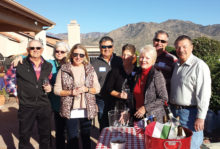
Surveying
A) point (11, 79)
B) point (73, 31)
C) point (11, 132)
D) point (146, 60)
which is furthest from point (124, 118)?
point (73, 31)

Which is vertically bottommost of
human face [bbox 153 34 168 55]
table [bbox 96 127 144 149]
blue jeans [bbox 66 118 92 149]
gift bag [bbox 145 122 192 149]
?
blue jeans [bbox 66 118 92 149]

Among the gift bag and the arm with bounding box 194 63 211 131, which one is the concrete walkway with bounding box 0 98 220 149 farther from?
the gift bag

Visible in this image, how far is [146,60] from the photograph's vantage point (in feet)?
7.16

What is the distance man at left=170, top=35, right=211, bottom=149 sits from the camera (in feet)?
6.73

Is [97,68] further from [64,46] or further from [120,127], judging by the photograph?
[120,127]

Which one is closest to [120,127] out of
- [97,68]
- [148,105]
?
[148,105]

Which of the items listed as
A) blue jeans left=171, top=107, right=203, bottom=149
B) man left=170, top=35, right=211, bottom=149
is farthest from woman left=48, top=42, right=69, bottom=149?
blue jeans left=171, top=107, right=203, bottom=149

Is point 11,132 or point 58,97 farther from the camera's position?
point 11,132

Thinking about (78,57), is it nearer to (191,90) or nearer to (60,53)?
(60,53)

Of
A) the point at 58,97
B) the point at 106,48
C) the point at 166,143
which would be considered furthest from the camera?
the point at 106,48

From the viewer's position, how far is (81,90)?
2.40 meters

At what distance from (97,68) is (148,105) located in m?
1.44

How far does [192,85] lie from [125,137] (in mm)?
1007

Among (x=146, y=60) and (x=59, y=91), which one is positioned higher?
(x=146, y=60)
